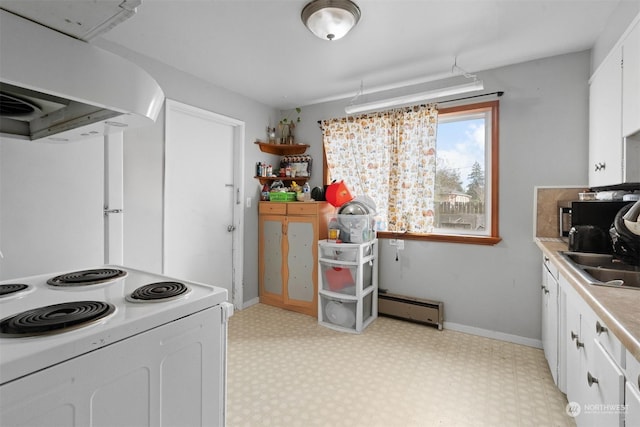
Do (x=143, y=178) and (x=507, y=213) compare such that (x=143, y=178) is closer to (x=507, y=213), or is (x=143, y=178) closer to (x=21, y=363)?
(x=21, y=363)

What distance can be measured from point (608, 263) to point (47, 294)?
268cm

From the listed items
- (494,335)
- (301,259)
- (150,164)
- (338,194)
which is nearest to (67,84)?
(150,164)

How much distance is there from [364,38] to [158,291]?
2092 mm

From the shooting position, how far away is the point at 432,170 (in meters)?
2.90

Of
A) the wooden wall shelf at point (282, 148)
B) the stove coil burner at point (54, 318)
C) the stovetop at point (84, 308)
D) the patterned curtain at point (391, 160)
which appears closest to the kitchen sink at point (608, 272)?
the patterned curtain at point (391, 160)

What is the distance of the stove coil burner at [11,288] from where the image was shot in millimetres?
1132

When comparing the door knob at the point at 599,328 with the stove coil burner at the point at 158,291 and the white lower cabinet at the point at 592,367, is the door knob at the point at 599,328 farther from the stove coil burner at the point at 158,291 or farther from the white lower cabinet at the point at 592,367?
the stove coil burner at the point at 158,291

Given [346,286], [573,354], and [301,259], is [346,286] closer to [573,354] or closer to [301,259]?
[301,259]

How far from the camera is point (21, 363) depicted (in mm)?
666

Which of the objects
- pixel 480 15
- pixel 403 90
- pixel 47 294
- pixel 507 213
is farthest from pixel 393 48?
pixel 47 294

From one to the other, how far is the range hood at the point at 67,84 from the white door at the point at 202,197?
150 cm

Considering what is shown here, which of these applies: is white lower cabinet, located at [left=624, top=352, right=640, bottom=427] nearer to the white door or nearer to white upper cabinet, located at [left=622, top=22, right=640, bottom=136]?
white upper cabinet, located at [left=622, top=22, right=640, bottom=136]

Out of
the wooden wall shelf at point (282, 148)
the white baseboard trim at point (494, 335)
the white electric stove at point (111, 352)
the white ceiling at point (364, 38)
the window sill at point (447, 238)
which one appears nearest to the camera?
the white electric stove at point (111, 352)

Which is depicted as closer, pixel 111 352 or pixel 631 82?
pixel 111 352
